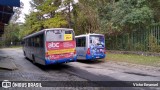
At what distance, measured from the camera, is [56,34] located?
1536 centimetres

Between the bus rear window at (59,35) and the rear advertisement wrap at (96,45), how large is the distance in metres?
3.19

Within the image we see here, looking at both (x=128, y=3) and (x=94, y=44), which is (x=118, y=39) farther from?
(x=94, y=44)

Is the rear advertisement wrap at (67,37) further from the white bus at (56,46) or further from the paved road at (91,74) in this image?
the paved road at (91,74)

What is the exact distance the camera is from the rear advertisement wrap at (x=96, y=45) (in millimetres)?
18697

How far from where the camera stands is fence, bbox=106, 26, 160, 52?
19.6 m

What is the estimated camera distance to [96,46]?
18.8 meters

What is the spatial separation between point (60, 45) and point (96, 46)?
4346 millimetres

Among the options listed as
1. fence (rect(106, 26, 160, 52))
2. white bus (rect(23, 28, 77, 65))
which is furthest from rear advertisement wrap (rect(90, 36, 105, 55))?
fence (rect(106, 26, 160, 52))

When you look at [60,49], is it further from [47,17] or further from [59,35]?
[47,17]

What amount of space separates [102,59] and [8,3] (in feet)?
32.4

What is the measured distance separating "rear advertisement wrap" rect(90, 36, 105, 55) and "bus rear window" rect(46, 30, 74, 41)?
3.19 metres

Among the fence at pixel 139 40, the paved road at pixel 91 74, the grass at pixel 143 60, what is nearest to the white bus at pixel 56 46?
the paved road at pixel 91 74

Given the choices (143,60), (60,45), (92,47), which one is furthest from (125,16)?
(60,45)

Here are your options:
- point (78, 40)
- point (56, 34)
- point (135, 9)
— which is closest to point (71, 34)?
Answer: point (56, 34)
